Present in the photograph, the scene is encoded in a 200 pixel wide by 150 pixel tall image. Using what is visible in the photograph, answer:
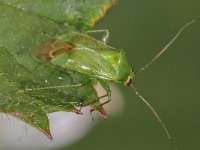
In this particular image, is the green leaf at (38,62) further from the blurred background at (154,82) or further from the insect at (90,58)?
the blurred background at (154,82)

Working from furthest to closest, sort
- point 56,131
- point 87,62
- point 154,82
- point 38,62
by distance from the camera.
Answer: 1. point 154,82
2. point 56,131
3. point 87,62
4. point 38,62

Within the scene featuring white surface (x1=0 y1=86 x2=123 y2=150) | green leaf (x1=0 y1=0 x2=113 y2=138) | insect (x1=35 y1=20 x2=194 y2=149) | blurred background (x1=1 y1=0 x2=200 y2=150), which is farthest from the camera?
blurred background (x1=1 y1=0 x2=200 y2=150)

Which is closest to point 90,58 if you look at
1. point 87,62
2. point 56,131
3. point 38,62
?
point 87,62

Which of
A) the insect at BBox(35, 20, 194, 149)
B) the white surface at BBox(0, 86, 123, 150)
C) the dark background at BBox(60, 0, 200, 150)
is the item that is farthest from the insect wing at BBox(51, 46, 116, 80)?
the dark background at BBox(60, 0, 200, 150)

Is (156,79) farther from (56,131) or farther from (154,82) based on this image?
(56,131)

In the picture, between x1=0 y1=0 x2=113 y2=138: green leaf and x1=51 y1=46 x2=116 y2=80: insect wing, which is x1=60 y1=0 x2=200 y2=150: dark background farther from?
x1=0 y1=0 x2=113 y2=138: green leaf

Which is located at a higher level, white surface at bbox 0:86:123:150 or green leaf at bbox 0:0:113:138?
green leaf at bbox 0:0:113:138

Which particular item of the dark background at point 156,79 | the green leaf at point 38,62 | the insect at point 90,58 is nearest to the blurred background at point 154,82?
the dark background at point 156,79
